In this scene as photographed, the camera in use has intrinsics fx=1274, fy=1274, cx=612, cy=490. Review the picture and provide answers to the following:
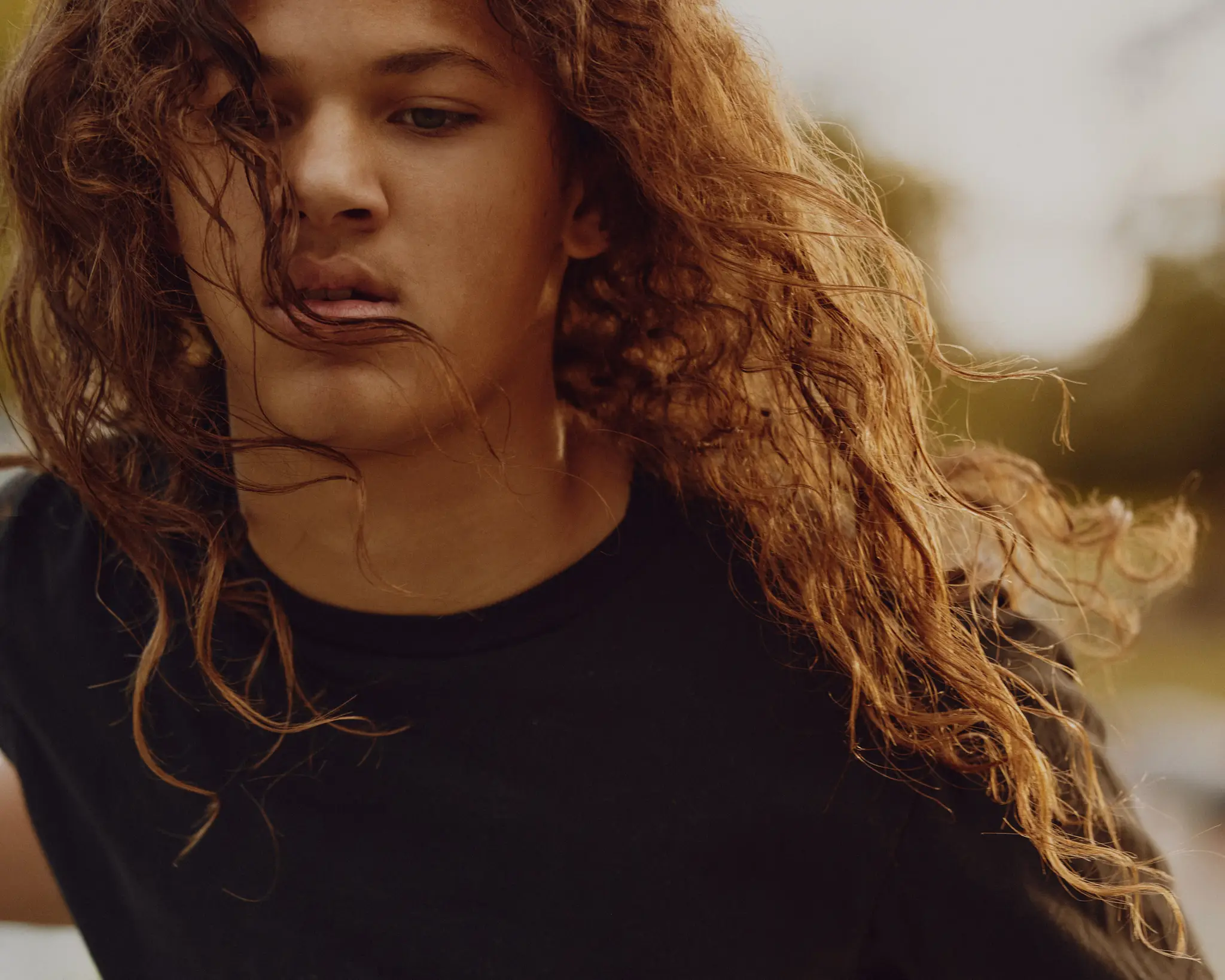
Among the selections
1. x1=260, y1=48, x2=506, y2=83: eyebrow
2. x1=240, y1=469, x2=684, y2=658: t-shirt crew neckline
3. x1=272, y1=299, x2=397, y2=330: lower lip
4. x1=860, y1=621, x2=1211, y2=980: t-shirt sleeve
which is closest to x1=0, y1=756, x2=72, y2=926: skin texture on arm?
x1=240, y1=469, x2=684, y2=658: t-shirt crew neckline

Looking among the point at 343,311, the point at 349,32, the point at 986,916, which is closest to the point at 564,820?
the point at 986,916

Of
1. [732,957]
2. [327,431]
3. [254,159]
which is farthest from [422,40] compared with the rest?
[732,957]

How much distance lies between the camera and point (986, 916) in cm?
174

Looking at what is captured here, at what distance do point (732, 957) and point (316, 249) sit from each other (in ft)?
3.76

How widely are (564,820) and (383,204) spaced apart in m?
0.91

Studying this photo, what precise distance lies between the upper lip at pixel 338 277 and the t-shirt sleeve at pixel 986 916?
1043mm

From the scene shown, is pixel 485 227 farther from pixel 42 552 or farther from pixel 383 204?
pixel 42 552

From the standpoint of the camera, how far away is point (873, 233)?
6.25 ft

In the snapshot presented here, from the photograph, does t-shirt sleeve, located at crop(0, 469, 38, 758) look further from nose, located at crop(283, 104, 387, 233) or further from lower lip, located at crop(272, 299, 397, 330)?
nose, located at crop(283, 104, 387, 233)

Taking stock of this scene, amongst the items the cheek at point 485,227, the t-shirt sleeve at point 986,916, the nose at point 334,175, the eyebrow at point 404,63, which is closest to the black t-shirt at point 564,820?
the t-shirt sleeve at point 986,916

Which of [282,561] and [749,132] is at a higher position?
[749,132]

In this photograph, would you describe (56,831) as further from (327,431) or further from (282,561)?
(327,431)

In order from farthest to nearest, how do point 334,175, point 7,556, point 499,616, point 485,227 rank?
point 7,556 < point 499,616 < point 485,227 < point 334,175

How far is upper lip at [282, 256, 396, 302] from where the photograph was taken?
5.65 feet
